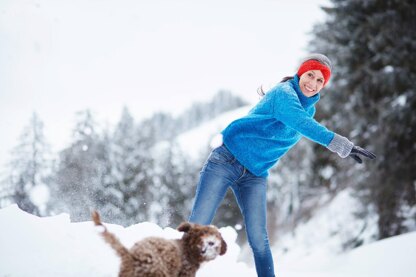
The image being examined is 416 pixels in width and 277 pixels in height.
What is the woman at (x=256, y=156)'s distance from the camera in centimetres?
329

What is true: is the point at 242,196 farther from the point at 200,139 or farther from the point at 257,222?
the point at 200,139

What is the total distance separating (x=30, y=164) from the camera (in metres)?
18.3

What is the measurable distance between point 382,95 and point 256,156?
1134cm

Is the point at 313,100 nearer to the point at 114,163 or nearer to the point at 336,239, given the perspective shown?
the point at 336,239

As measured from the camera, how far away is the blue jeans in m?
3.28

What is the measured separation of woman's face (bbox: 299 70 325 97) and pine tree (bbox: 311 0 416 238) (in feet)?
31.0

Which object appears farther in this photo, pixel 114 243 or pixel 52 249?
pixel 52 249

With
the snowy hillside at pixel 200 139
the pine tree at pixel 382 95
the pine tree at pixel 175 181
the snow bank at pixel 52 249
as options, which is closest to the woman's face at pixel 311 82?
the snow bank at pixel 52 249

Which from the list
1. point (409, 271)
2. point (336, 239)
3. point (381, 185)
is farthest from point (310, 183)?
point (409, 271)

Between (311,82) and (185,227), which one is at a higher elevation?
(311,82)

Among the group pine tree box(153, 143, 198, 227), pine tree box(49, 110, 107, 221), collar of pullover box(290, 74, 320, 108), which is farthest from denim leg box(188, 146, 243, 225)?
pine tree box(153, 143, 198, 227)

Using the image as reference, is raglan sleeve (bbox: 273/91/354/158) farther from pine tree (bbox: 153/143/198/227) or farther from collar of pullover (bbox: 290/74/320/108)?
pine tree (bbox: 153/143/198/227)

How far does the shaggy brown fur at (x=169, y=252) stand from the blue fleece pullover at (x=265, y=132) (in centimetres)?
104

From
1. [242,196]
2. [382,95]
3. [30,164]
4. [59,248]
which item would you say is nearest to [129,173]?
[30,164]
